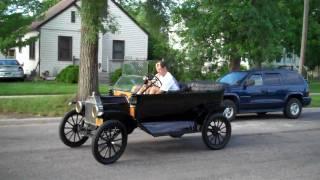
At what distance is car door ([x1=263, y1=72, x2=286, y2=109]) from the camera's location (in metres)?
17.2

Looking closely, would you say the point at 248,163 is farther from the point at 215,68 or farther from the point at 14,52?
the point at 14,52

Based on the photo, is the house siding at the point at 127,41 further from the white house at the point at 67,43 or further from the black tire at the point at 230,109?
the black tire at the point at 230,109

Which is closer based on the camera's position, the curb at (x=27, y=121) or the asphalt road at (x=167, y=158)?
the asphalt road at (x=167, y=158)

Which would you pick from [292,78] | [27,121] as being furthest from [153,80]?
[292,78]

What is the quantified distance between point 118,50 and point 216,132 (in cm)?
2916

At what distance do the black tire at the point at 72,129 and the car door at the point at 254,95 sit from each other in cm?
737

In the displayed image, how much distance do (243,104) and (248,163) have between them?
718 cm

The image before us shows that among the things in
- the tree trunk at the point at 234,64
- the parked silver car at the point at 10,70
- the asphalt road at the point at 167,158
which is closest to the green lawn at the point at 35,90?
the tree trunk at the point at 234,64

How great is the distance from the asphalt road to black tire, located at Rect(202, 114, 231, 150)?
0.17 m

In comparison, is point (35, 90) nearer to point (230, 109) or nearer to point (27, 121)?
point (27, 121)

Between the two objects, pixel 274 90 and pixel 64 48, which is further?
pixel 64 48

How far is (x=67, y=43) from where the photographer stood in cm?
3756

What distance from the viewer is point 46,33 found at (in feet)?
120

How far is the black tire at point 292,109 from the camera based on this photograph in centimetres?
1762
